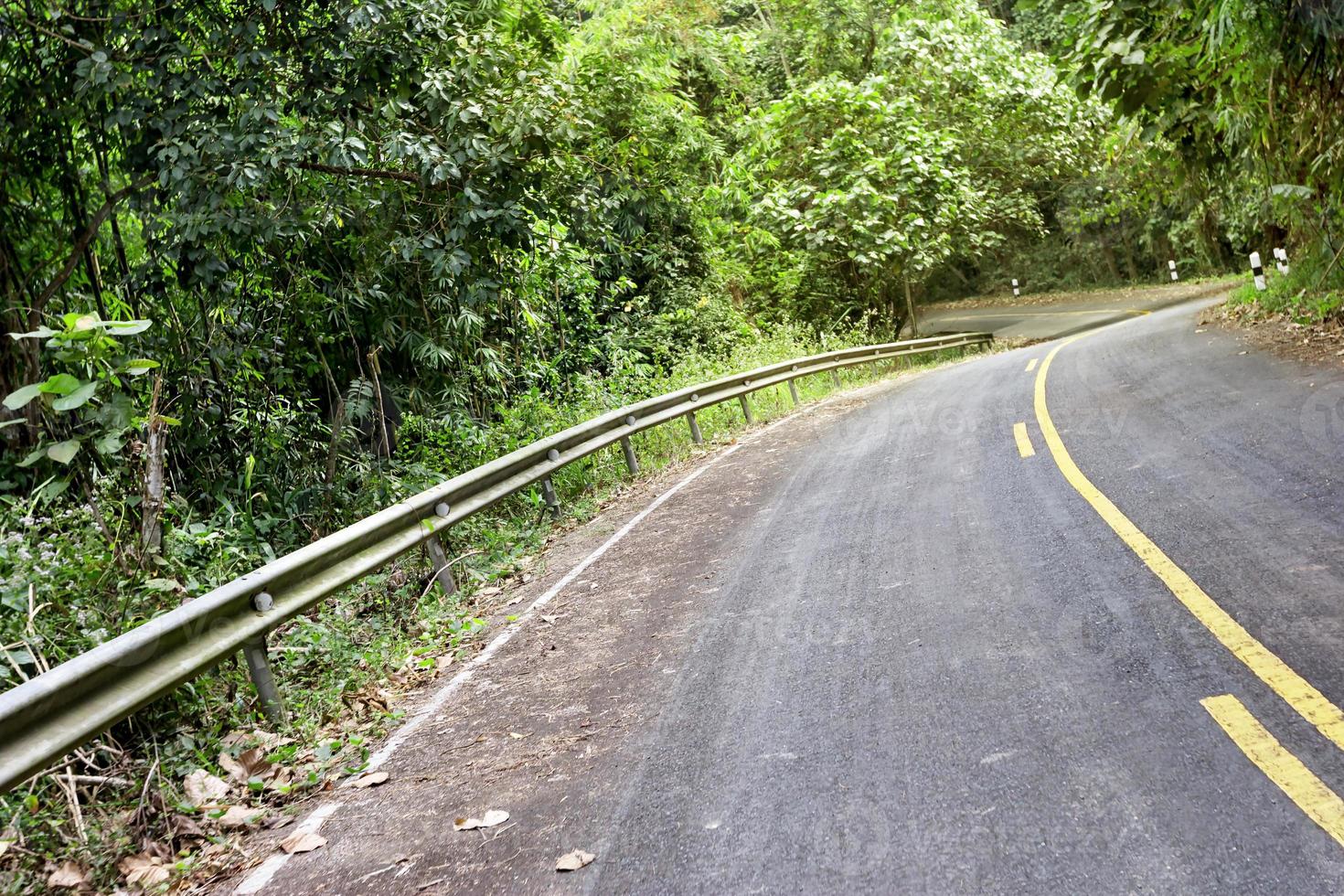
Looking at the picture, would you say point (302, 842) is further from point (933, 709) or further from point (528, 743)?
point (933, 709)

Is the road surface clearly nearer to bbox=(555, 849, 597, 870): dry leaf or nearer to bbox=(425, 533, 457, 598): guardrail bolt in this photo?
bbox=(425, 533, 457, 598): guardrail bolt

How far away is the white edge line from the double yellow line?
3543 mm

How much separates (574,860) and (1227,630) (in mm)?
2931

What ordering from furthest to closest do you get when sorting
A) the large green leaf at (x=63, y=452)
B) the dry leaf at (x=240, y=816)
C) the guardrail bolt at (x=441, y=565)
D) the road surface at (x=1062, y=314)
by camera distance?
1. the road surface at (x=1062, y=314)
2. the guardrail bolt at (x=441, y=565)
3. the large green leaf at (x=63, y=452)
4. the dry leaf at (x=240, y=816)

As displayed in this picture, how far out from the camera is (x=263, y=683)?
572 centimetres

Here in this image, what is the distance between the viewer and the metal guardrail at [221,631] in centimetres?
422

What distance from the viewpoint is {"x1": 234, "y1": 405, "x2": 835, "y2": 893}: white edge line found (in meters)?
4.25

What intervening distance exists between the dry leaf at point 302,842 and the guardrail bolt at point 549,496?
20.6ft

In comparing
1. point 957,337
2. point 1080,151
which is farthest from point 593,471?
point 1080,151

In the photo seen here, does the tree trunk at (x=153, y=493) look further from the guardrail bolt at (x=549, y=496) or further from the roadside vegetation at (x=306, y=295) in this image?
the guardrail bolt at (x=549, y=496)

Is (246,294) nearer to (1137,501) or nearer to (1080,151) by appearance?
(1137,501)

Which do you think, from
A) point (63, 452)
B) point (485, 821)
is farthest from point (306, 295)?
point (485, 821)

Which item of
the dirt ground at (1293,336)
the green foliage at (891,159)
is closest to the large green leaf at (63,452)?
the dirt ground at (1293,336)

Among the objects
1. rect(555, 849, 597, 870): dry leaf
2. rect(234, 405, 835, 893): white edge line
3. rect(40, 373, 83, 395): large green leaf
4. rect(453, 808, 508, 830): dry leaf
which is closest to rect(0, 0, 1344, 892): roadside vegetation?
rect(40, 373, 83, 395): large green leaf
